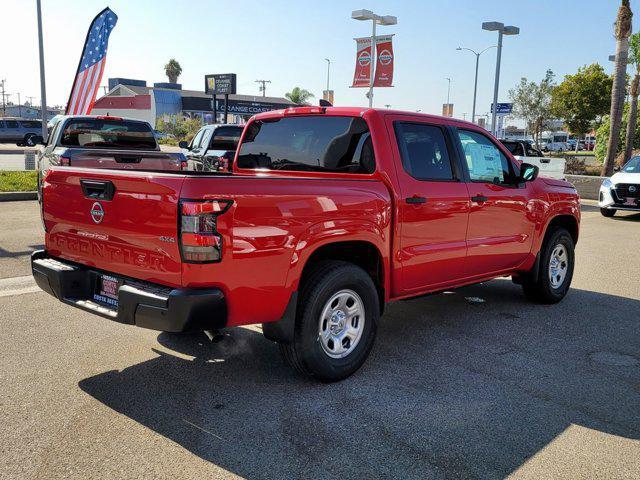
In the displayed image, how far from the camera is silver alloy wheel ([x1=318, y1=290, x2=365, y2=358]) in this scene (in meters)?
4.05

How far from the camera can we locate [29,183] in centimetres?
1492

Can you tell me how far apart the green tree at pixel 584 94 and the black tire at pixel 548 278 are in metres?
41.8

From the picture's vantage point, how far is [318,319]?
3.92 metres

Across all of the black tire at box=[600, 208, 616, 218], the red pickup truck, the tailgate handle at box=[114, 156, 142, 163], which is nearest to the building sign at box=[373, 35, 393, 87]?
the black tire at box=[600, 208, 616, 218]

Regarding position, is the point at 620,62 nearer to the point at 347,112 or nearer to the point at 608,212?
the point at 608,212

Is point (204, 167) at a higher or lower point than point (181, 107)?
lower

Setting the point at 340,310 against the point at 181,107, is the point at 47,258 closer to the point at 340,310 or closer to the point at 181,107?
the point at 340,310

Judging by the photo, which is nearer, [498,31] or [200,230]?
[200,230]

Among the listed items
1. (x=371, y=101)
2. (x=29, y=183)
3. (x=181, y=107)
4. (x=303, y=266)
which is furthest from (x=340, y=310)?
(x=181, y=107)

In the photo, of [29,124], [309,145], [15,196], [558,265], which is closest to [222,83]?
[29,124]

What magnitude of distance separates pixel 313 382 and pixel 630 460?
197 cm

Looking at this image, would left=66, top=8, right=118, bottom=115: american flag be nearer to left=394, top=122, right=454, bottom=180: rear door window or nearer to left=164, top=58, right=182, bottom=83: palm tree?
left=394, top=122, right=454, bottom=180: rear door window

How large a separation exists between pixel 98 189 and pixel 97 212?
15 cm

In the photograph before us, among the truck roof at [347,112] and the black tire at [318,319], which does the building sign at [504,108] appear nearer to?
the truck roof at [347,112]
